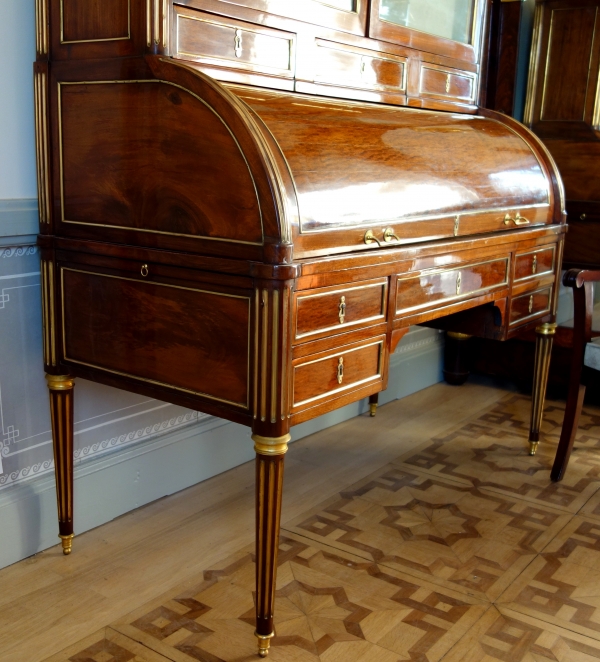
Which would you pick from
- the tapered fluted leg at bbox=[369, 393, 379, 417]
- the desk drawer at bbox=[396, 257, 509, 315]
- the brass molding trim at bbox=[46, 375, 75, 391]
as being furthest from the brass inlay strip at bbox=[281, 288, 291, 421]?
the tapered fluted leg at bbox=[369, 393, 379, 417]

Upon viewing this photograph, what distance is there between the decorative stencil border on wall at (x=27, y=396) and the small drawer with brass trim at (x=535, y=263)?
1.52 metres

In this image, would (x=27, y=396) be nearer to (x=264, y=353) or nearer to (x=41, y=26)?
(x=264, y=353)

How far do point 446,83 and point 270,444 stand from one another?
177 cm

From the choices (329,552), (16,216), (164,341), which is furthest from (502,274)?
(16,216)

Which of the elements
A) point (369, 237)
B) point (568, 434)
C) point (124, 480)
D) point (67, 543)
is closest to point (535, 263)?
point (568, 434)

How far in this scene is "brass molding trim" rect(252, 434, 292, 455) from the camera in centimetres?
A: 189

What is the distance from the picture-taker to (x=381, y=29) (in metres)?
2.63

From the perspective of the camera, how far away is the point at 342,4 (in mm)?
2479

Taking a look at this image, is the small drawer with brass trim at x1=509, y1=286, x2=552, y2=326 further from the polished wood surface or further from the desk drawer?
the polished wood surface

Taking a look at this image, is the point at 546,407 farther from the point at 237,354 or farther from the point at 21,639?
the point at 21,639

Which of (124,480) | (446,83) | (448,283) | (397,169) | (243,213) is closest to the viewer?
(243,213)

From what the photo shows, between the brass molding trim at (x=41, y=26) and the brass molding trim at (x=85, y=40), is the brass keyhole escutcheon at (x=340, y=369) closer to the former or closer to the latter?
the brass molding trim at (x=85, y=40)

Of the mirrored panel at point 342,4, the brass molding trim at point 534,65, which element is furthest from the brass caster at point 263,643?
the brass molding trim at point 534,65

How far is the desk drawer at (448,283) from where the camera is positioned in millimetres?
2293
